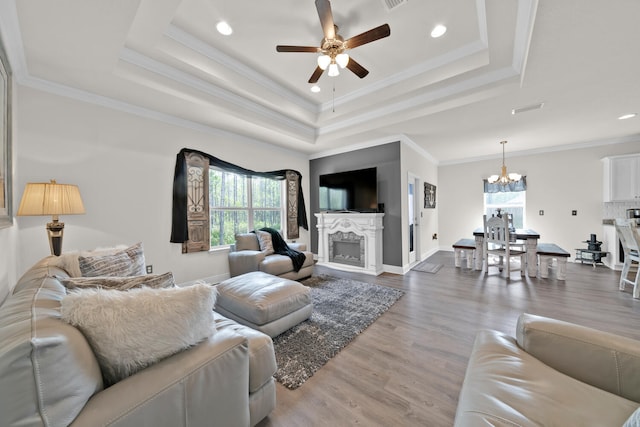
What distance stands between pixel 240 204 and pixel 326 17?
3214mm

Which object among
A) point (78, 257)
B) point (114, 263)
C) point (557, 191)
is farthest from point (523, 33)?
point (557, 191)

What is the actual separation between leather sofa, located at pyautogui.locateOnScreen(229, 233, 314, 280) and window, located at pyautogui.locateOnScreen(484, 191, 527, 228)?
5125mm

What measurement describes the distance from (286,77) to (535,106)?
3384 mm

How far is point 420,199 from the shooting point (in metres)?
5.23

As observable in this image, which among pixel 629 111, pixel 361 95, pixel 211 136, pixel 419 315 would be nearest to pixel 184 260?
pixel 211 136

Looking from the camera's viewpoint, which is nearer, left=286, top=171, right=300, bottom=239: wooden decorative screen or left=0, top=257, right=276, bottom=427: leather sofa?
left=0, top=257, right=276, bottom=427: leather sofa

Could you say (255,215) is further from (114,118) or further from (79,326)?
(79,326)

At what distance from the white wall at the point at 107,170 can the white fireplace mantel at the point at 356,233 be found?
7.08ft

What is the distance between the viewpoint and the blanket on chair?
12.2 feet

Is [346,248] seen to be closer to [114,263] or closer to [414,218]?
[414,218]

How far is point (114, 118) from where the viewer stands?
2875mm

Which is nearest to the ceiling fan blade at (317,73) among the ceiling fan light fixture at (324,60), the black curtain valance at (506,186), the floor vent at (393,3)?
the ceiling fan light fixture at (324,60)

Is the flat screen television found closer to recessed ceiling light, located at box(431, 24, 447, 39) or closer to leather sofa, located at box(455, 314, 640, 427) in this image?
recessed ceiling light, located at box(431, 24, 447, 39)

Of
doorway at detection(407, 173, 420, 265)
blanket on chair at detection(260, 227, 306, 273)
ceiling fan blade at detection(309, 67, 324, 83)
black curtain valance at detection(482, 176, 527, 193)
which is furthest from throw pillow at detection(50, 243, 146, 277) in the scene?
black curtain valance at detection(482, 176, 527, 193)
